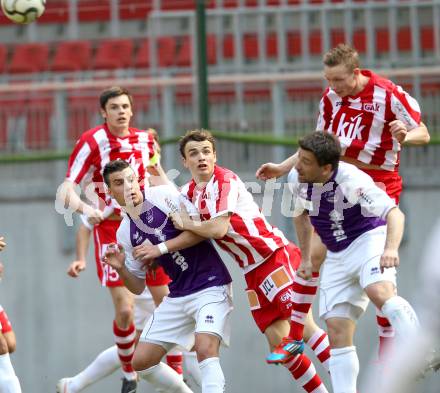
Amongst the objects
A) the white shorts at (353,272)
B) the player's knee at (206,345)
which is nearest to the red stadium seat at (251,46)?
the white shorts at (353,272)

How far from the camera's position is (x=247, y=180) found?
9492 millimetres

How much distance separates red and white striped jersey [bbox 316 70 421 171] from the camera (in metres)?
7.12

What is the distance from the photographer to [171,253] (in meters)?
6.84

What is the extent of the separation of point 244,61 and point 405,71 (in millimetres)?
1882

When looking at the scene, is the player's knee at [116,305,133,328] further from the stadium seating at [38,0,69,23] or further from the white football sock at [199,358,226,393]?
the stadium seating at [38,0,69,23]

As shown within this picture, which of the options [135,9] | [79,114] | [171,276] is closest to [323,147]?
[171,276]

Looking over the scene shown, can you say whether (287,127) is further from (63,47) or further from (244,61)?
(63,47)

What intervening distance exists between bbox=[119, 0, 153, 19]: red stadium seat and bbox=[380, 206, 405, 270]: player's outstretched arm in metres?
7.71

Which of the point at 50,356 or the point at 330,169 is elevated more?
the point at 330,169

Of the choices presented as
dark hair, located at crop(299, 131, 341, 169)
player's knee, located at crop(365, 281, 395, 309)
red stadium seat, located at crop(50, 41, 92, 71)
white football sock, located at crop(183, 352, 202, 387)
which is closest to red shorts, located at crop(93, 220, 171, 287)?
white football sock, located at crop(183, 352, 202, 387)

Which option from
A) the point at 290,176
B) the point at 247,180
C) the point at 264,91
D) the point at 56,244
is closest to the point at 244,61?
the point at 264,91

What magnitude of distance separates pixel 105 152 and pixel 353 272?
2225mm

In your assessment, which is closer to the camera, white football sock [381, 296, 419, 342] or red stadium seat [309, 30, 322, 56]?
white football sock [381, 296, 419, 342]

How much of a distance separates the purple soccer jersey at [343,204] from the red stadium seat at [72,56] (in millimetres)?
6697
